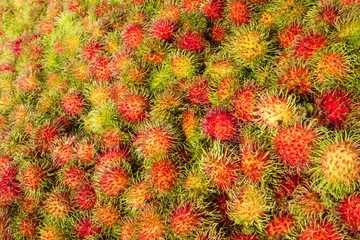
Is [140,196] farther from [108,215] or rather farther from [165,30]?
[165,30]

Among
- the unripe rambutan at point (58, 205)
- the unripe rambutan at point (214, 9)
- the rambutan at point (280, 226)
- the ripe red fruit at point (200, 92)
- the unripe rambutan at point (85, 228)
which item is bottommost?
the unripe rambutan at point (85, 228)

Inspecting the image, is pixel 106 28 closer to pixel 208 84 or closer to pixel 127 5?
pixel 127 5

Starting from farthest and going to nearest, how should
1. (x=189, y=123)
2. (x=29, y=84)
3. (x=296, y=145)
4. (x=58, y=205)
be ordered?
(x=29, y=84), (x=58, y=205), (x=189, y=123), (x=296, y=145)

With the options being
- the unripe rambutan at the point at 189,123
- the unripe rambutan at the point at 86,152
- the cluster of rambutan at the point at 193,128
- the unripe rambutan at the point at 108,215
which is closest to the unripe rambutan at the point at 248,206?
the cluster of rambutan at the point at 193,128

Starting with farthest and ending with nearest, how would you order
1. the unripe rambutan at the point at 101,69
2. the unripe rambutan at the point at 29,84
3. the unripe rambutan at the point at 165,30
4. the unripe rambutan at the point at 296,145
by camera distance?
the unripe rambutan at the point at 29,84 → the unripe rambutan at the point at 101,69 → the unripe rambutan at the point at 165,30 → the unripe rambutan at the point at 296,145

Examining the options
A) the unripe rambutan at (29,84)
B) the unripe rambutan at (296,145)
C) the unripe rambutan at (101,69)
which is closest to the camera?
the unripe rambutan at (296,145)

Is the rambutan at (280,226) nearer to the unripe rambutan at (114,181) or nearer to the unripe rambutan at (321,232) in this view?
the unripe rambutan at (321,232)

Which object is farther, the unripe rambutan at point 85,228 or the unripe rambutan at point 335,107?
the unripe rambutan at point 85,228

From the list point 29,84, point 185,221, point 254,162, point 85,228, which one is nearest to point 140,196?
point 185,221
